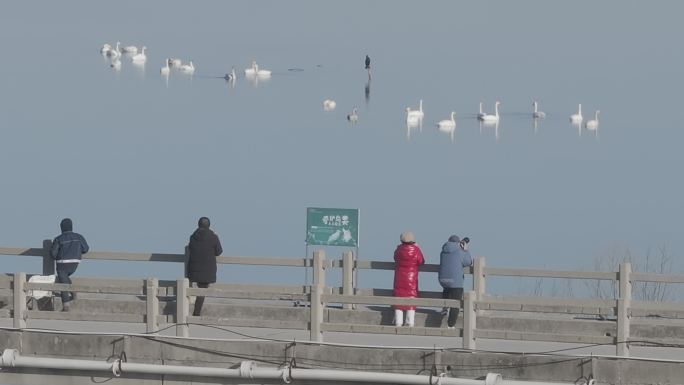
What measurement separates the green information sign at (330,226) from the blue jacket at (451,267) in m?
2.65

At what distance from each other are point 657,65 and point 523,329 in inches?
5249

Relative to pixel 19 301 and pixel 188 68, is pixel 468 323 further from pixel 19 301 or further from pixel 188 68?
pixel 188 68

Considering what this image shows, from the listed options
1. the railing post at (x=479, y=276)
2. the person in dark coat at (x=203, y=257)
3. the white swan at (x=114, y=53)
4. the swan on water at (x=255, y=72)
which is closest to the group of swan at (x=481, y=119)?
the swan on water at (x=255, y=72)

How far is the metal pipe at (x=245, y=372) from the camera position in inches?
803

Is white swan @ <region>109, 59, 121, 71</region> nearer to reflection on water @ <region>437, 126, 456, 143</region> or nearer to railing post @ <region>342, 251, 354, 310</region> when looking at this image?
reflection on water @ <region>437, 126, 456, 143</region>

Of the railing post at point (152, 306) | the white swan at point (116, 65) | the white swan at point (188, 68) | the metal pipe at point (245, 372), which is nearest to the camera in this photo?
the metal pipe at point (245, 372)

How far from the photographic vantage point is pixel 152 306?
22172 mm

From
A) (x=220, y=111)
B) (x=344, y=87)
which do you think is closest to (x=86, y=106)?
(x=220, y=111)

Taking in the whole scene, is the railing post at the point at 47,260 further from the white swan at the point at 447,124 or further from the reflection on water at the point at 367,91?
the reflection on water at the point at 367,91

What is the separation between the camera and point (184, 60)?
14925 centimetres

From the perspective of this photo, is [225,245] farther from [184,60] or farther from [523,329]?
[184,60]

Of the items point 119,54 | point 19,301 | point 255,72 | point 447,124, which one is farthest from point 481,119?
point 19,301

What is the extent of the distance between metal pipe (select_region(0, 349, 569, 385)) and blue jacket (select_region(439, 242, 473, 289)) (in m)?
2.90

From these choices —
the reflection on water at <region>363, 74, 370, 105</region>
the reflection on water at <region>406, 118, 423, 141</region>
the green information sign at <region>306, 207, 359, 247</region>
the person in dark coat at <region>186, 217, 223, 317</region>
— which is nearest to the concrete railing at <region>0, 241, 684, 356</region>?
the person in dark coat at <region>186, 217, 223, 317</region>
